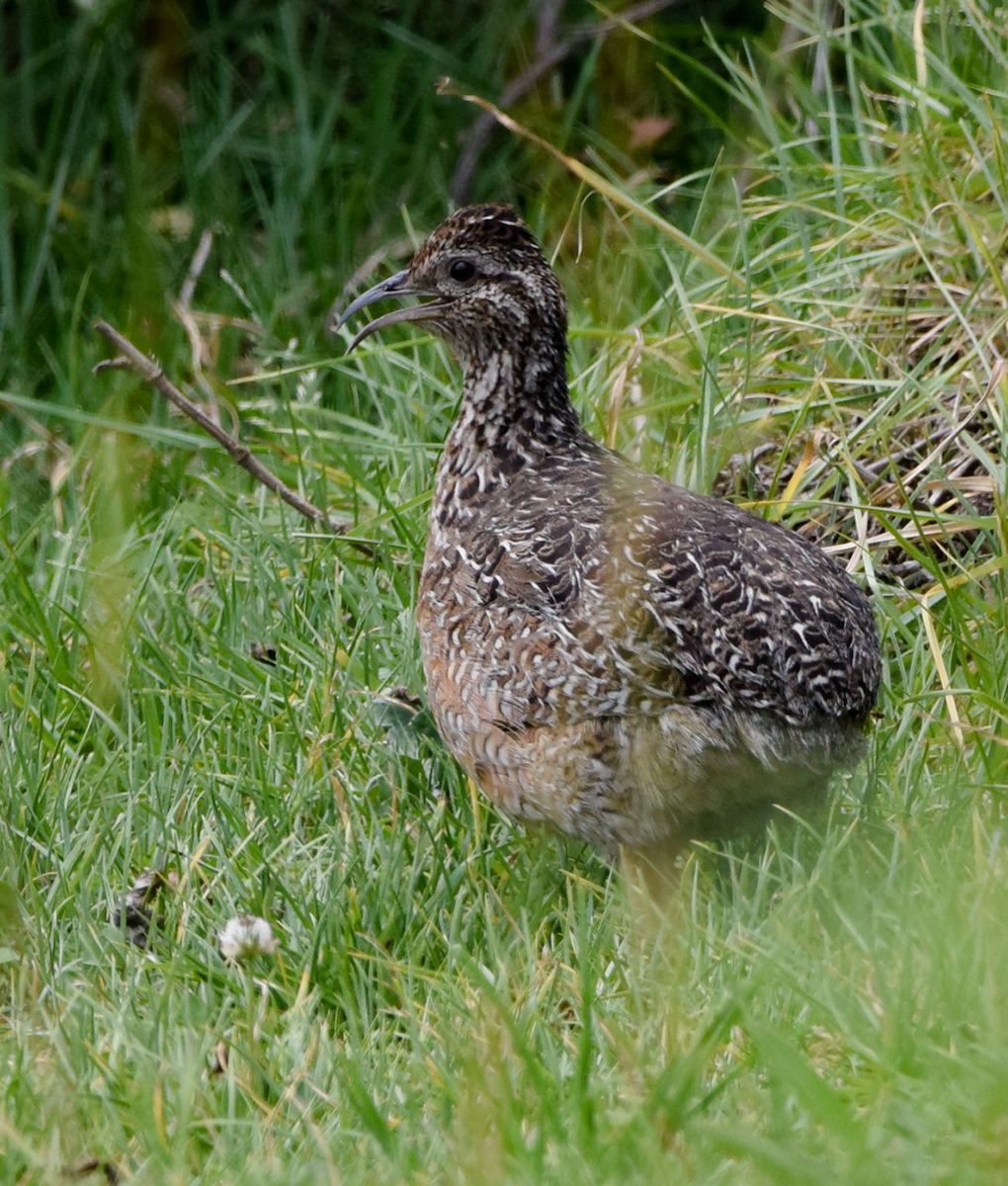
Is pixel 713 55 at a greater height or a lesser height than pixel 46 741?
greater

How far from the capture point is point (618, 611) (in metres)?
3.49

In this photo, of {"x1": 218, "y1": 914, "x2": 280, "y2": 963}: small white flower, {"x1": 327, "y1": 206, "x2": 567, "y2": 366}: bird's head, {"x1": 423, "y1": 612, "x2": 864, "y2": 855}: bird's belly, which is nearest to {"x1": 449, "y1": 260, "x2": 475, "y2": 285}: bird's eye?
{"x1": 327, "y1": 206, "x2": 567, "y2": 366}: bird's head

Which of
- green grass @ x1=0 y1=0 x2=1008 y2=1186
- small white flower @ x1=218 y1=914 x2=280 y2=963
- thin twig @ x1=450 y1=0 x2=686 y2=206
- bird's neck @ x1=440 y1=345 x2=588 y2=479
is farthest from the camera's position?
thin twig @ x1=450 y1=0 x2=686 y2=206

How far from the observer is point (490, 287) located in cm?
439

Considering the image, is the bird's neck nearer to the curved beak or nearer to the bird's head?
the bird's head

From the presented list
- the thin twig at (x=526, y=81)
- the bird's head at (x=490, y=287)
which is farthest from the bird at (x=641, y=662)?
the thin twig at (x=526, y=81)

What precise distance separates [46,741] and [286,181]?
3458 mm

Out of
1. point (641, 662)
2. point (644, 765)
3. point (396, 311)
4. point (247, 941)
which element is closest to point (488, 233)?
point (396, 311)

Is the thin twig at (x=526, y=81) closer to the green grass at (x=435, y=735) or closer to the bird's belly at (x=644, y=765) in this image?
the green grass at (x=435, y=735)

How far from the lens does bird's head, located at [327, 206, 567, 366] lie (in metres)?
4.38

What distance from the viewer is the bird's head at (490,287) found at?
438 centimetres

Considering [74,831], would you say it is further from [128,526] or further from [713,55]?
[713,55]

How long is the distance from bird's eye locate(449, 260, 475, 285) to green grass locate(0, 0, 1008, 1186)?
0.26 meters

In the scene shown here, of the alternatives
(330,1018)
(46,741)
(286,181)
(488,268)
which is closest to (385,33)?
(286,181)
